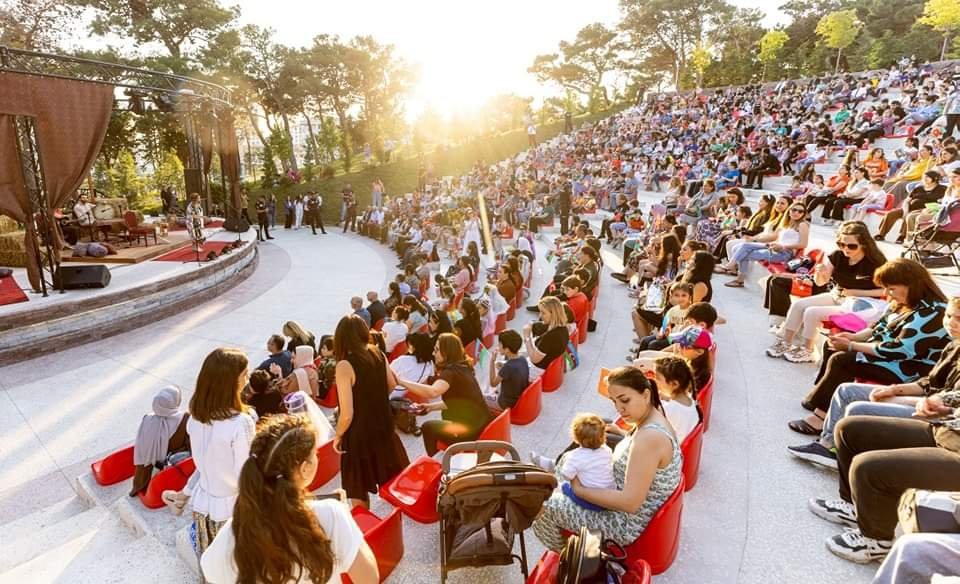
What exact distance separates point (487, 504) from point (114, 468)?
3613 mm

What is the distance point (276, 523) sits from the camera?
1547mm

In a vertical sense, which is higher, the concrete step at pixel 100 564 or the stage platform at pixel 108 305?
the stage platform at pixel 108 305

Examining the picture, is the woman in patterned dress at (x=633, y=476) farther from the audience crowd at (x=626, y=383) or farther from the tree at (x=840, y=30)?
the tree at (x=840, y=30)

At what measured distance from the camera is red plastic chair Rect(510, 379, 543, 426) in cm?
445

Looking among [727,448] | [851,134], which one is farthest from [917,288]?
[851,134]

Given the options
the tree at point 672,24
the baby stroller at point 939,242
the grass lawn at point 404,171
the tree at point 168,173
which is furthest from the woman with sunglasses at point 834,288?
the tree at point 672,24

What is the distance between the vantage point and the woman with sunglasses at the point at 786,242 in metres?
6.86

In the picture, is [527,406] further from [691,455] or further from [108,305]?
[108,305]

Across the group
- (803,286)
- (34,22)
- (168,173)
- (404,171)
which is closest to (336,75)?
(404,171)

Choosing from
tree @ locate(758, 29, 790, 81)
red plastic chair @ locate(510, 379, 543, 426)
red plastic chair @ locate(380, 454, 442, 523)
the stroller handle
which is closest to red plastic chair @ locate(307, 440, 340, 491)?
red plastic chair @ locate(380, 454, 442, 523)

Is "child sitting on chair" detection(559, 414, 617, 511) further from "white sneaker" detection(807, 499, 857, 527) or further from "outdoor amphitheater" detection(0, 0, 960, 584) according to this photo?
"white sneaker" detection(807, 499, 857, 527)

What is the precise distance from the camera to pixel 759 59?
1608 inches

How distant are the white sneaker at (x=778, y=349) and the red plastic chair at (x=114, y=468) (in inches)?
246

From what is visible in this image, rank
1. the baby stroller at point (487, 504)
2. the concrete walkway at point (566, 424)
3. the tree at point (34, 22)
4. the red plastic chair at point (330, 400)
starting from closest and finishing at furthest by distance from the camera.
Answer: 1. the baby stroller at point (487, 504)
2. the concrete walkway at point (566, 424)
3. the red plastic chair at point (330, 400)
4. the tree at point (34, 22)
